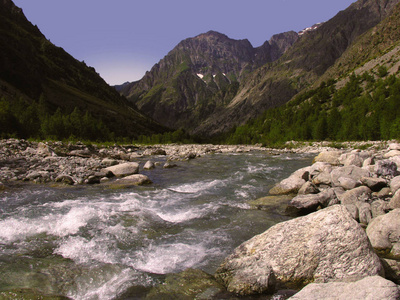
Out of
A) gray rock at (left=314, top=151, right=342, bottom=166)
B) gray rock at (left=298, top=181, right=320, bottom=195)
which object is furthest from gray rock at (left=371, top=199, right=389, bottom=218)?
gray rock at (left=314, top=151, right=342, bottom=166)

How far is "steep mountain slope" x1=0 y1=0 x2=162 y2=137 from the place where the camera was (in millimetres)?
101081

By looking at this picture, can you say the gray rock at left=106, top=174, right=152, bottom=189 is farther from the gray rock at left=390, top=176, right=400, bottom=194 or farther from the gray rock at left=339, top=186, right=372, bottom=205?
the gray rock at left=390, top=176, right=400, bottom=194

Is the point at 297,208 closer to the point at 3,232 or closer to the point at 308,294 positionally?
the point at 308,294

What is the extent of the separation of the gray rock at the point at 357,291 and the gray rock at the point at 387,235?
3.69 m

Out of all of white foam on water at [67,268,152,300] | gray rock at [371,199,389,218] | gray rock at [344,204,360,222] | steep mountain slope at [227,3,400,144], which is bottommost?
white foam on water at [67,268,152,300]

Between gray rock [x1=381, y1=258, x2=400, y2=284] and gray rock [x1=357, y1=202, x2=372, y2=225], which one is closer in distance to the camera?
gray rock [x1=381, y1=258, x2=400, y2=284]

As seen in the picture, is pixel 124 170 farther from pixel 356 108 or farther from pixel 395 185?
pixel 356 108

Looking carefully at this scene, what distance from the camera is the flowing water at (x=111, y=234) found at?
6145 millimetres

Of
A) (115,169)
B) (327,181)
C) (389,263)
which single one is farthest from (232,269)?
(115,169)

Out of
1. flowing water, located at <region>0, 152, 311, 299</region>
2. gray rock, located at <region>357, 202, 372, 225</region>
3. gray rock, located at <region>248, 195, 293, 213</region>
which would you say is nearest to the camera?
flowing water, located at <region>0, 152, 311, 299</region>

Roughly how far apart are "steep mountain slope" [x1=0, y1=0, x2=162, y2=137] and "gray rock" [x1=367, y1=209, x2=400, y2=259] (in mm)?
81478

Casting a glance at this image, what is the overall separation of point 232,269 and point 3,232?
26.6ft

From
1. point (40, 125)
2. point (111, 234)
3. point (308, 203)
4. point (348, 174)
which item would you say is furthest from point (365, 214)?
point (40, 125)

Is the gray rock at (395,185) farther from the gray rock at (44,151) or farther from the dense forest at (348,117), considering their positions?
the dense forest at (348,117)
